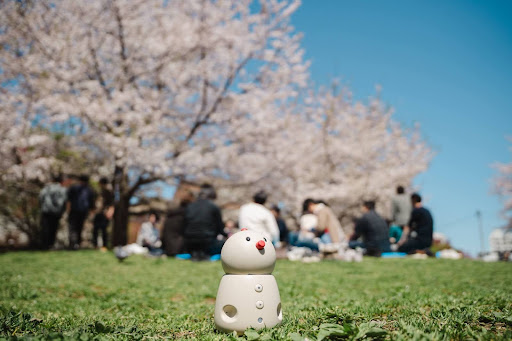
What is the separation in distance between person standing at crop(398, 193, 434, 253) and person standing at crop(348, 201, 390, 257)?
2.00 ft

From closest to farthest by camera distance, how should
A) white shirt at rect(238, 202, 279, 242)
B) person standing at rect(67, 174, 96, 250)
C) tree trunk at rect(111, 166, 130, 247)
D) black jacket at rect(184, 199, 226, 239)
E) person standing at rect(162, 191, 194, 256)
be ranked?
white shirt at rect(238, 202, 279, 242) → black jacket at rect(184, 199, 226, 239) → person standing at rect(162, 191, 194, 256) → person standing at rect(67, 174, 96, 250) → tree trunk at rect(111, 166, 130, 247)

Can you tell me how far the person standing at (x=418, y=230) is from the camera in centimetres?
1060

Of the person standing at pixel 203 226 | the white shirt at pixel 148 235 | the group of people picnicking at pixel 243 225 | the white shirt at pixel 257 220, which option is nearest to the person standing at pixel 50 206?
the group of people picnicking at pixel 243 225

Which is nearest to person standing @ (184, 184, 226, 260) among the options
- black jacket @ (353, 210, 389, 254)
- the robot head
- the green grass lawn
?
the green grass lawn

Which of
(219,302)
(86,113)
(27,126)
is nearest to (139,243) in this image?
(86,113)

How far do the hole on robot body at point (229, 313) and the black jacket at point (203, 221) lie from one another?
6.53 metres

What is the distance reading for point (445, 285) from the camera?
536 cm

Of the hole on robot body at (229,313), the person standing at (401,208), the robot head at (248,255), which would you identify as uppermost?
the person standing at (401,208)

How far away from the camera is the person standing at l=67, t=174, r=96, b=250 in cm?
1141

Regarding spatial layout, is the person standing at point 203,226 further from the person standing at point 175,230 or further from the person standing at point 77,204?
the person standing at point 77,204

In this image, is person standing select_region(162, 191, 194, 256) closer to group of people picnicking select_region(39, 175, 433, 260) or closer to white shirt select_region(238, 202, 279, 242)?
group of people picnicking select_region(39, 175, 433, 260)

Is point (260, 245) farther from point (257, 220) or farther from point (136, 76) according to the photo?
point (136, 76)

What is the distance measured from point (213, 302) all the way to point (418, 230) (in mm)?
8095

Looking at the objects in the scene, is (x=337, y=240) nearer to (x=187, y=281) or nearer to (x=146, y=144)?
(x=187, y=281)
